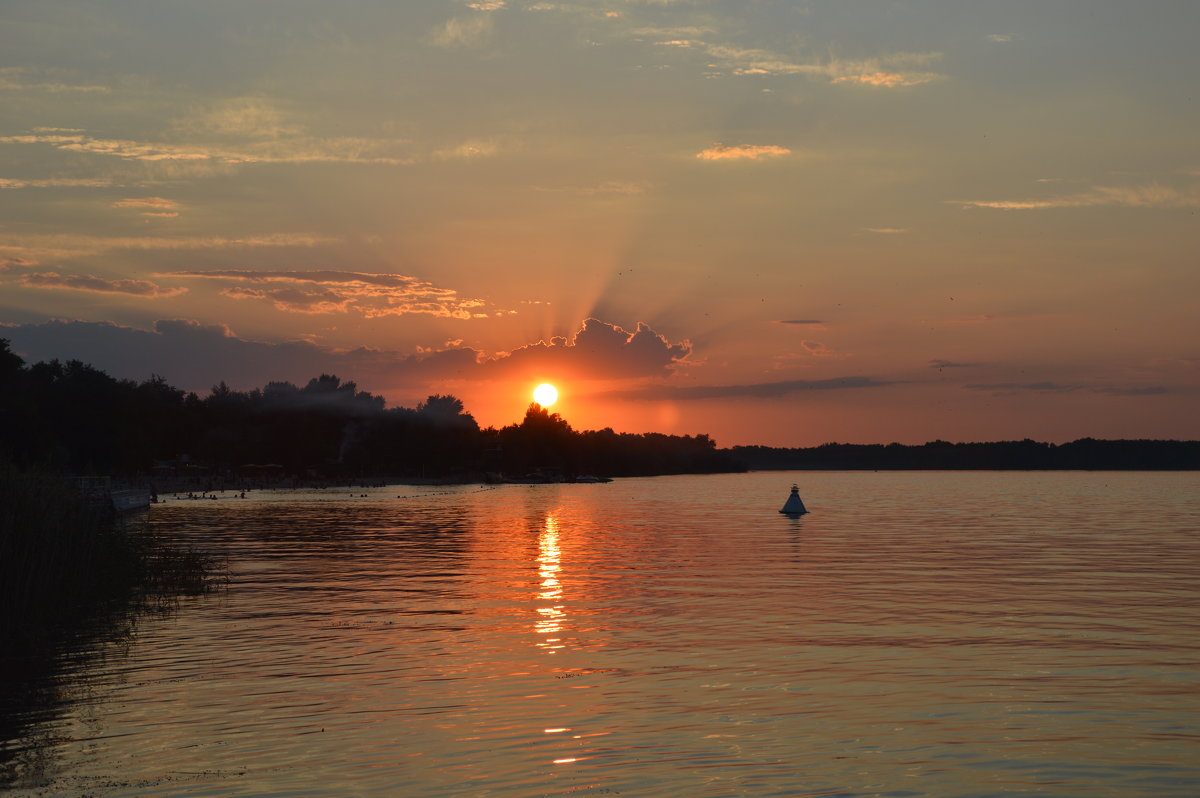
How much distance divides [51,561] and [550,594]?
64.2 ft

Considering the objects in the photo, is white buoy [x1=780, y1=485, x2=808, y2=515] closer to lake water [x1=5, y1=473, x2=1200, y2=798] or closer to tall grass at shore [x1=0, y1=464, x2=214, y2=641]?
lake water [x1=5, y1=473, x2=1200, y2=798]

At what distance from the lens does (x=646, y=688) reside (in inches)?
945

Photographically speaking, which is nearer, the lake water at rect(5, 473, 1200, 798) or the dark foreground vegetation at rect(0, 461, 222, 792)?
the lake water at rect(5, 473, 1200, 798)

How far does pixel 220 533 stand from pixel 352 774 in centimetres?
A: 7142

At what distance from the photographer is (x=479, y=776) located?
17.0 m

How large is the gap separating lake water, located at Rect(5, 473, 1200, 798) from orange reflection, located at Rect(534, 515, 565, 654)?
0.28m

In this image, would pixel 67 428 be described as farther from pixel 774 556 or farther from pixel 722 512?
pixel 774 556

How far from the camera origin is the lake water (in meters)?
17.1

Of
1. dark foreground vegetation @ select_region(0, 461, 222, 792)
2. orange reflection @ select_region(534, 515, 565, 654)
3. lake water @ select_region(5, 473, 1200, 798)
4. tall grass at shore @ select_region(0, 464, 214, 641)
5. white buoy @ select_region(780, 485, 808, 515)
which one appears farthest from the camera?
white buoy @ select_region(780, 485, 808, 515)

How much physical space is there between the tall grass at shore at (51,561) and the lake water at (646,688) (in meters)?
2.44

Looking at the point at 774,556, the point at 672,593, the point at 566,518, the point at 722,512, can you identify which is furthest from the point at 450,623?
the point at 722,512

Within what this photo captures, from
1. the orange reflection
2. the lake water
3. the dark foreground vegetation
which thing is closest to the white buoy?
the orange reflection

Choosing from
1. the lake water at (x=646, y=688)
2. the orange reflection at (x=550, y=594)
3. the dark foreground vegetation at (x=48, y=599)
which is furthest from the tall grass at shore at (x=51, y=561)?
the orange reflection at (x=550, y=594)

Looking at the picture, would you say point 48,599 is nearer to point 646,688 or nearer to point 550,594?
point 646,688
